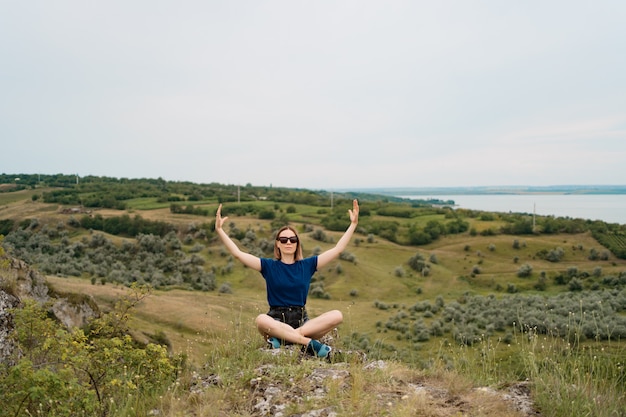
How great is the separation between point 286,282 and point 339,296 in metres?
42.8

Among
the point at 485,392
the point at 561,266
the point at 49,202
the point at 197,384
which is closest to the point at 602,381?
the point at 485,392

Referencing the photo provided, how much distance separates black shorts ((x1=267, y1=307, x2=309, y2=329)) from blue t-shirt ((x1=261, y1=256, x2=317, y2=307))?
7 centimetres

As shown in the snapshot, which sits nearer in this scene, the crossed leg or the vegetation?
the vegetation

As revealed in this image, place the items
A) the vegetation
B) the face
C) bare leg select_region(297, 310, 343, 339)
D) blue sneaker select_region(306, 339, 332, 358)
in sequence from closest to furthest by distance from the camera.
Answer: the vegetation < blue sneaker select_region(306, 339, 332, 358) < bare leg select_region(297, 310, 343, 339) < the face

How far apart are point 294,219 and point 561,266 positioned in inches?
1553

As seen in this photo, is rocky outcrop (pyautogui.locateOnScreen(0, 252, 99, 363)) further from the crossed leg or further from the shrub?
the shrub

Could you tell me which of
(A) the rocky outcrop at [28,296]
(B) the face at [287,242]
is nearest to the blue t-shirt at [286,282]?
(B) the face at [287,242]

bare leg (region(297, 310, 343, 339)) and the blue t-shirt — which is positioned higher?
the blue t-shirt

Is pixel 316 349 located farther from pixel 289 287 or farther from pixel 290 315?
pixel 289 287

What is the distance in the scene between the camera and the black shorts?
6836 millimetres

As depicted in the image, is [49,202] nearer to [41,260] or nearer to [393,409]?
[41,260]

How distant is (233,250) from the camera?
682 centimetres

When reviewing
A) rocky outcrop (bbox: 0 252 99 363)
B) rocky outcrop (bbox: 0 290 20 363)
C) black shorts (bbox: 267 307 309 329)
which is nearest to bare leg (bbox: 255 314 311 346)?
black shorts (bbox: 267 307 309 329)

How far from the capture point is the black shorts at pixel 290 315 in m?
6.84
